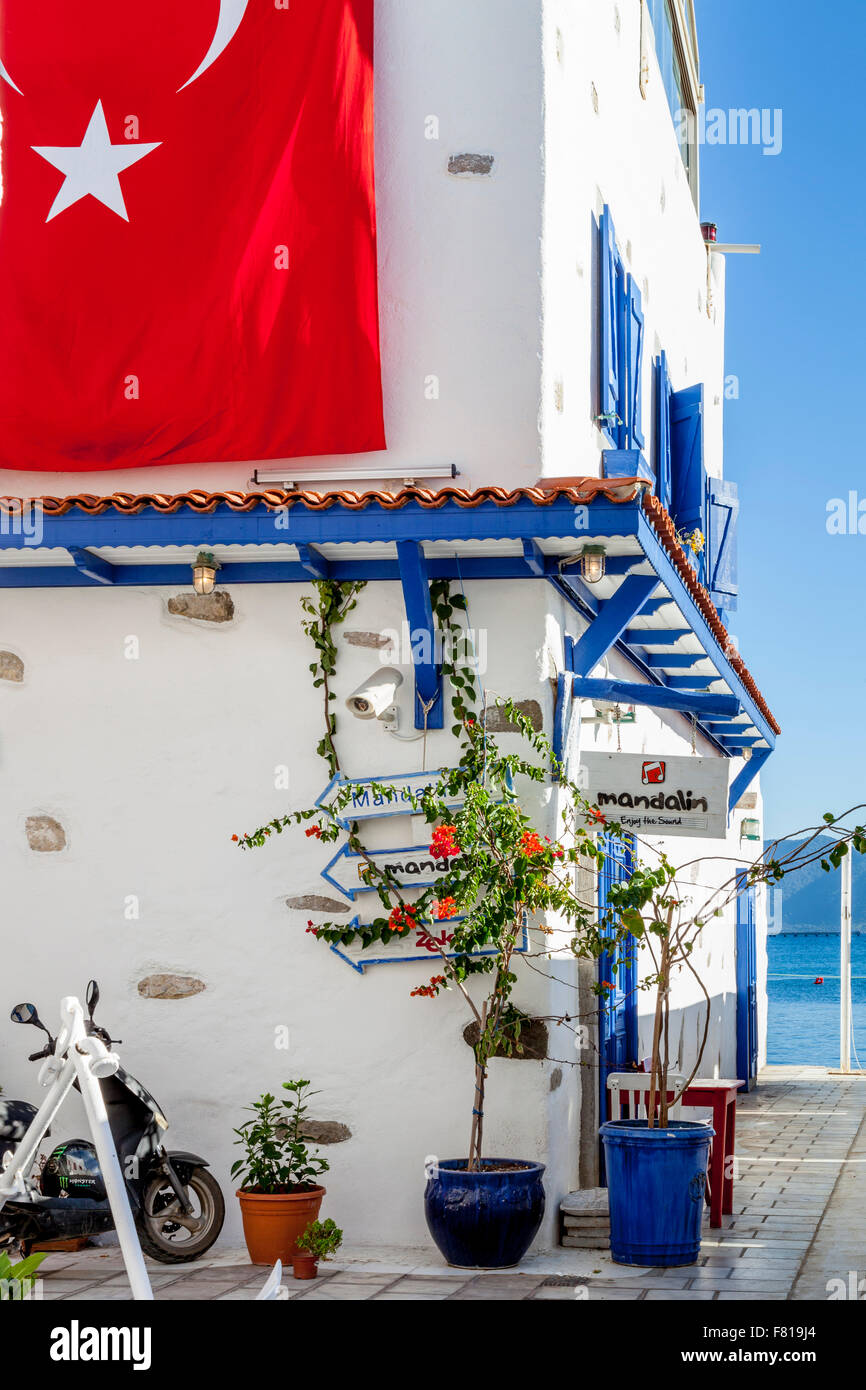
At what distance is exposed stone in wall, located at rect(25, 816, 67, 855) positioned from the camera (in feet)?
28.1

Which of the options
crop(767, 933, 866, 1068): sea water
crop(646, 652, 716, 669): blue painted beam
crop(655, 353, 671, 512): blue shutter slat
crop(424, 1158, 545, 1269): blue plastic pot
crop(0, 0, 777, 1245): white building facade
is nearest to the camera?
crop(424, 1158, 545, 1269): blue plastic pot

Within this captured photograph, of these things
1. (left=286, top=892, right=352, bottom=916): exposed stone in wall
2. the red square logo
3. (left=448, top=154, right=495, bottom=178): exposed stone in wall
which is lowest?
(left=286, top=892, right=352, bottom=916): exposed stone in wall

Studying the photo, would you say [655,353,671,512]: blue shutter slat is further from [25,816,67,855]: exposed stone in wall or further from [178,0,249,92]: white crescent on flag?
[25,816,67,855]: exposed stone in wall

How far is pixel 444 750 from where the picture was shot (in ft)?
26.9

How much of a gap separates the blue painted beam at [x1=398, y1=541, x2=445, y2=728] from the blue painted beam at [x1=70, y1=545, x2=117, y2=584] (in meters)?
1.64

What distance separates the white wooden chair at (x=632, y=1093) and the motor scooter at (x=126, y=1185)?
2.32m

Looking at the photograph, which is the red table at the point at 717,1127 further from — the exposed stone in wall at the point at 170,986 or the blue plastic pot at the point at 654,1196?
the exposed stone in wall at the point at 170,986

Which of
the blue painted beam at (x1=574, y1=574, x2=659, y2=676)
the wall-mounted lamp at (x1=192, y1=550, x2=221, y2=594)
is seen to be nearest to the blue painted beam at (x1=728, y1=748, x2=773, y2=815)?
the blue painted beam at (x1=574, y1=574, x2=659, y2=676)

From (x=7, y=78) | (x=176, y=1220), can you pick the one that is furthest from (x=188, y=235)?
(x=176, y=1220)

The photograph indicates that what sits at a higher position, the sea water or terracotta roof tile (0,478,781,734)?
terracotta roof tile (0,478,781,734)

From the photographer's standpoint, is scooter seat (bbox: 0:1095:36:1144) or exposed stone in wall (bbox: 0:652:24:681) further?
exposed stone in wall (bbox: 0:652:24:681)
